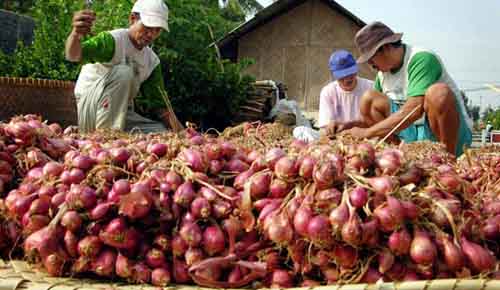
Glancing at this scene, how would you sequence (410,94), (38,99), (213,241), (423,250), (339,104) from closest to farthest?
1. (423,250)
2. (213,241)
3. (410,94)
4. (38,99)
5. (339,104)

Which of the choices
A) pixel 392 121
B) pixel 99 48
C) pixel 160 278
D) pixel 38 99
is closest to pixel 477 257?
pixel 160 278

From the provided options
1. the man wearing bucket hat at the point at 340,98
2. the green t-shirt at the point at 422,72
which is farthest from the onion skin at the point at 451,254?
the man wearing bucket hat at the point at 340,98

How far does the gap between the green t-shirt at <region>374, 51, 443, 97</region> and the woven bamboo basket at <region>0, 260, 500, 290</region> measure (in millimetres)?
2151

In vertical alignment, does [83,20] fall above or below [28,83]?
above

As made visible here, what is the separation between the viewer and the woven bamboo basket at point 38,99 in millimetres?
3275

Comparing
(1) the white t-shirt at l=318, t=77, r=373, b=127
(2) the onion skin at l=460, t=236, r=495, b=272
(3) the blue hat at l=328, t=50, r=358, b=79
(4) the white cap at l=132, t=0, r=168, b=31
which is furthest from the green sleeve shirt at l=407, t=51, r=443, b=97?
(2) the onion skin at l=460, t=236, r=495, b=272

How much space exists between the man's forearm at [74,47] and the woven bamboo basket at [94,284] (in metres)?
2.14

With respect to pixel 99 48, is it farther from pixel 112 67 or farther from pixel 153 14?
pixel 153 14

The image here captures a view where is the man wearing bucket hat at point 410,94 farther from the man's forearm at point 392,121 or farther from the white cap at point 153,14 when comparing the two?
the white cap at point 153,14

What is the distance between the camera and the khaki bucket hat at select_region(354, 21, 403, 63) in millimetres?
3182

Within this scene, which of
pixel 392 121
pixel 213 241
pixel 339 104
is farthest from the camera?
pixel 339 104

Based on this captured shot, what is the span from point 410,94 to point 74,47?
204 centimetres

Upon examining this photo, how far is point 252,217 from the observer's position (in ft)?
3.95

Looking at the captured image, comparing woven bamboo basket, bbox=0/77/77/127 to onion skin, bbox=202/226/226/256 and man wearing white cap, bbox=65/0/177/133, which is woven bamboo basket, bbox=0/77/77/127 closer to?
man wearing white cap, bbox=65/0/177/133
